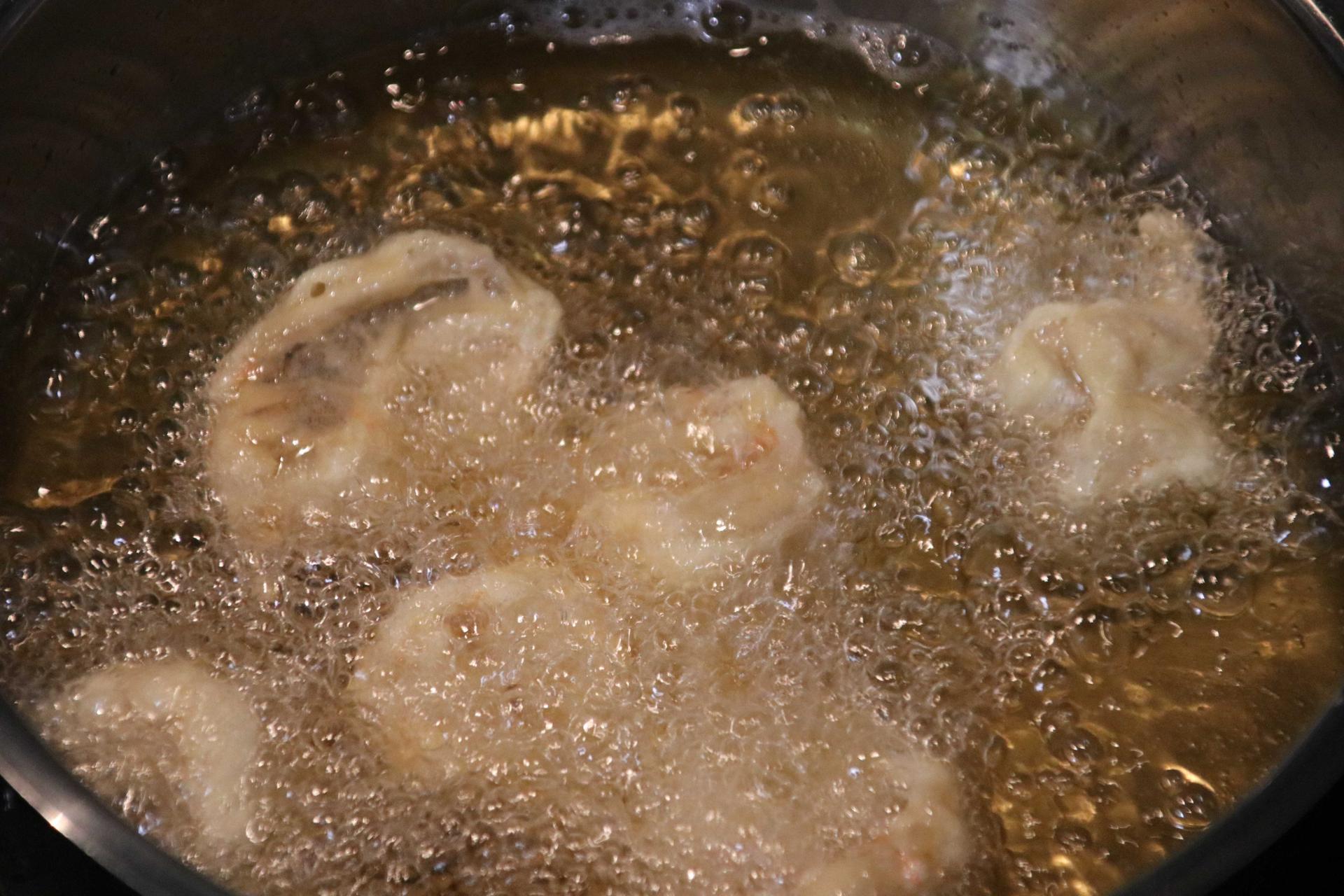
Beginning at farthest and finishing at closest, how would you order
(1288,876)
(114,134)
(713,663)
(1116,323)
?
(114,134), (1116,323), (713,663), (1288,876)

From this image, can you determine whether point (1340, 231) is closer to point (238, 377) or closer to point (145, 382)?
point (238, 377)

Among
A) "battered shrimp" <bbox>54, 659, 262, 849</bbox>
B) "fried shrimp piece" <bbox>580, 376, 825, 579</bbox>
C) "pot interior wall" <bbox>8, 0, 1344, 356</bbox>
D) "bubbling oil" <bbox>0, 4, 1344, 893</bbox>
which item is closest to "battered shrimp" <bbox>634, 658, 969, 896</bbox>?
"bubbling oil" <bbox>0, 4, 1344, 893</bbox>

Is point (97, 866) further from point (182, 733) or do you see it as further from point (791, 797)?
point (791, 797)

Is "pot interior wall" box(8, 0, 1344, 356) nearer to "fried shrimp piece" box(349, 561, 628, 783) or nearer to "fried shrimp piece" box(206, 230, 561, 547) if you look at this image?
"fried shrimp piece" box(206, 230, 561, 547)

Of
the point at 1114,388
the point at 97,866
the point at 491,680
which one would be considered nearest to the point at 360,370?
the point at 491,680

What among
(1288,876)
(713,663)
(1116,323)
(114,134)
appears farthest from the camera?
(114,134)

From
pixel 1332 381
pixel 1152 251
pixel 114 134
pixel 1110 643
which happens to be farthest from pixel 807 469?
pixel 114 134
